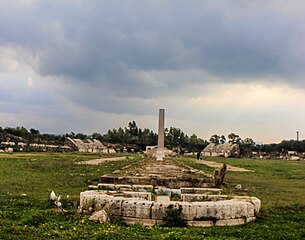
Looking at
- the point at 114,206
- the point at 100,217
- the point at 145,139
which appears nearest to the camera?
the point at 100,217

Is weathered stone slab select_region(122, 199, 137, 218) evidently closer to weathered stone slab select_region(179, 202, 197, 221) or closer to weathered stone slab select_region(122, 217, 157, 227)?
weathered stone slab select_region(122, 217, 157, 227)

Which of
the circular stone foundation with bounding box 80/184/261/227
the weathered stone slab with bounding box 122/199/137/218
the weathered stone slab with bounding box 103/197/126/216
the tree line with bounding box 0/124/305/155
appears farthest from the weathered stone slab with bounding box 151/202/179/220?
the tree line with bounding box 0/124/305/155

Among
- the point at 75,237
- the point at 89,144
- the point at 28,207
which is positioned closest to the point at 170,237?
the point at 75,237

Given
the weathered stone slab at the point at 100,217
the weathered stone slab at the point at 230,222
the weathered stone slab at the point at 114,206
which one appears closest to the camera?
the weathered stone slab at the point at 100,217

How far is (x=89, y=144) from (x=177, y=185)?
94.6 m

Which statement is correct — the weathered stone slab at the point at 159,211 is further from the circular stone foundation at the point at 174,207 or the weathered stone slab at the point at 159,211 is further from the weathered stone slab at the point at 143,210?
the weathered stone slab at the point at 143,210

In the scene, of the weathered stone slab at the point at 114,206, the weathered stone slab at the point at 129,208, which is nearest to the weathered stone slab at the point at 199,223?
the weathered stone slab at the point at 129,208

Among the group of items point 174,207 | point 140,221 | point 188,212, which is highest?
point 174,207

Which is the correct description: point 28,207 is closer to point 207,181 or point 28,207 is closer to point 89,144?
point 207,181

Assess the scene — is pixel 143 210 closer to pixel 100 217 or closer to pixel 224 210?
pixel 100 217

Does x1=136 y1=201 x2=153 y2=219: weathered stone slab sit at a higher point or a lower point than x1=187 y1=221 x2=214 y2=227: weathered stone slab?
higher

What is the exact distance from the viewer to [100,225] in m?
10.2

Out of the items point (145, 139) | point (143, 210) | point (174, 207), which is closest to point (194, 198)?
point (174, 207)

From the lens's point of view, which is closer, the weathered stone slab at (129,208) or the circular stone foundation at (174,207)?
the circular stone foundation at (174,207)
